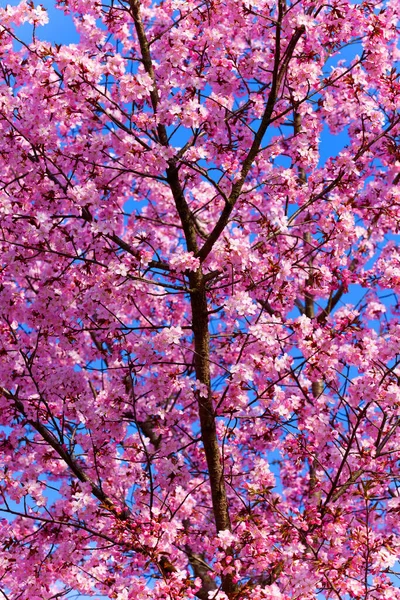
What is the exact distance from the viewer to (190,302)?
8211 mm

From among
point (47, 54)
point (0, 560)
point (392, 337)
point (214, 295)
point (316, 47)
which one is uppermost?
point (316, 47)

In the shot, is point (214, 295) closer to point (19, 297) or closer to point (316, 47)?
point (19, 297)

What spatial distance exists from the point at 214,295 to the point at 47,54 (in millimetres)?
3783

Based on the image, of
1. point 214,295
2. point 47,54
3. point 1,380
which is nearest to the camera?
point 47,54

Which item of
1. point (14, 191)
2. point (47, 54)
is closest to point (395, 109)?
point (47, 54)

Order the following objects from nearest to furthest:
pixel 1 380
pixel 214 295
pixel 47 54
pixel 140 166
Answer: pixel 47 54 < pixel 140 166 < pixel 1 380 < pixel 214 295

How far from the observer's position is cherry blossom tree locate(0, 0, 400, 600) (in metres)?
7.14

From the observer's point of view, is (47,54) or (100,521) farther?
(100,521)

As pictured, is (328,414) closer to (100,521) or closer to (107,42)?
(100,521)

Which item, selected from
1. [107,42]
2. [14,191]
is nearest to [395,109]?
[107,42]

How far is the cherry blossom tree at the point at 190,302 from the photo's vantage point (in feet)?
23.4

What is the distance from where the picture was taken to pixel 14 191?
8.88 metres

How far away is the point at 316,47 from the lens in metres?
8.20

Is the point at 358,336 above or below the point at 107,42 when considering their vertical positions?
below
